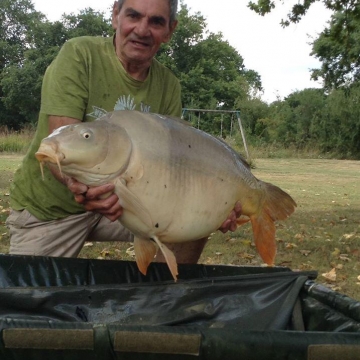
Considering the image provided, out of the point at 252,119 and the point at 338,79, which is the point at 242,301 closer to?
the point at 338,79

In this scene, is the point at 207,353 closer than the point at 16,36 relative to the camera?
Yes

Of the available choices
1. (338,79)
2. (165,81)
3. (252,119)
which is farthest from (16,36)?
(165,81)

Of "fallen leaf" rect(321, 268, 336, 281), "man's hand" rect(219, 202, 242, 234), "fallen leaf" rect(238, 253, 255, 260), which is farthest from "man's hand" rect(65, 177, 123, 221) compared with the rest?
"fallen leaf" rect(238, 253, 255, 260)

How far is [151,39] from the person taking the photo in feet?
8.24

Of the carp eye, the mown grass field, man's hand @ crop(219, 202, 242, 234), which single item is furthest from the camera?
the mown grass field

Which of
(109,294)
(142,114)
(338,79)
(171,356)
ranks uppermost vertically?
(338,79)

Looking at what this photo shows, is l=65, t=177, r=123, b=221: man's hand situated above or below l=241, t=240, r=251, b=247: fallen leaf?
above

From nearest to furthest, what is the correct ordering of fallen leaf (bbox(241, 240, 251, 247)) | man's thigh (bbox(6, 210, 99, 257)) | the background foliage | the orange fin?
1. the orange fin
2. man's thigh (bbox(6, 210, 99, 257))
3. fallen leaf (bbox(241, 240, 251, 247))
4. the background foliage

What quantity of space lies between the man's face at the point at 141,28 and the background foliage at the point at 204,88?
81.8 feet

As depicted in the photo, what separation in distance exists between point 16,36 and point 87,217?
5121 centimetres

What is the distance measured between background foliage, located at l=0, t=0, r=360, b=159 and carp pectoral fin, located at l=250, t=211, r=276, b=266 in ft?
82.6

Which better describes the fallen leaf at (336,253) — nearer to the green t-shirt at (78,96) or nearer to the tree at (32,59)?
the green t-shirt at (78,96)

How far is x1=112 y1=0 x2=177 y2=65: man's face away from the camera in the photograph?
8.03 ft

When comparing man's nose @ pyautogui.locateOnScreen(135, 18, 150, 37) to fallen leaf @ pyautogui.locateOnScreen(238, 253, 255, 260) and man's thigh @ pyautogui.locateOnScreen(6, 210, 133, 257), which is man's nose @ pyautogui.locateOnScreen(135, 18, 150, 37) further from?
fallen leaf @ pyautogui.locateOnScreen(238, 253, 255, 260)
